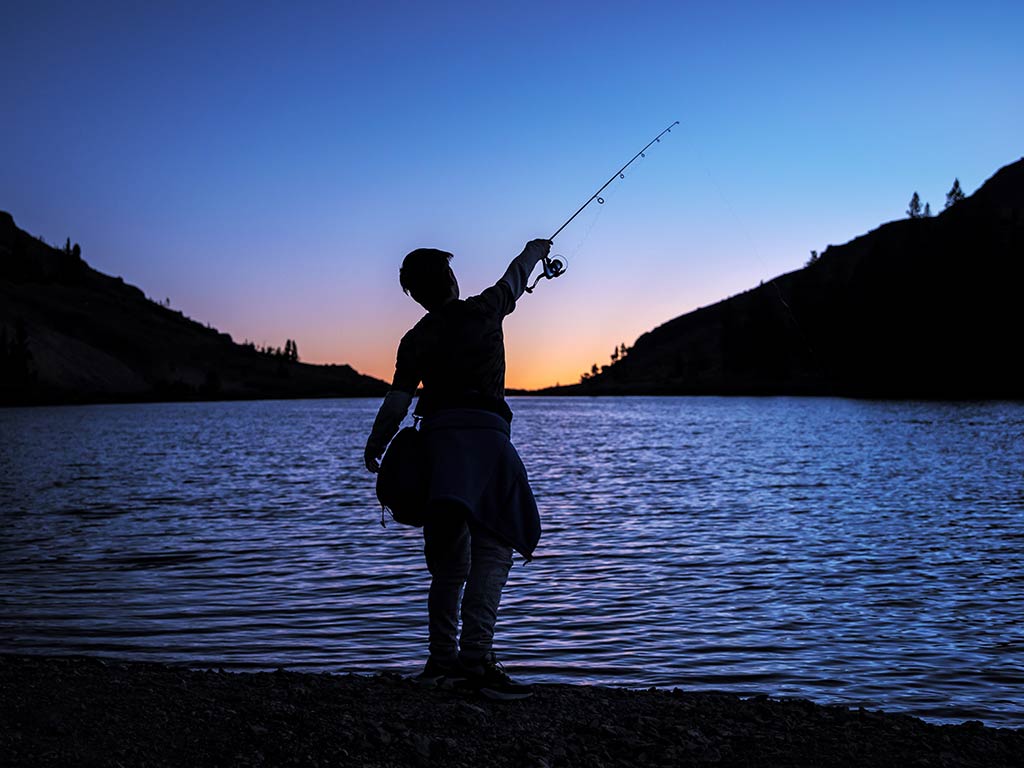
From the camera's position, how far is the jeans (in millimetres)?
6754

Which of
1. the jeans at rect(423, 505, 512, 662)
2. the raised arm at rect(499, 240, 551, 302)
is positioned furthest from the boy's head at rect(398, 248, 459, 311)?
the jeans at rect(423, 505, 512, 662)

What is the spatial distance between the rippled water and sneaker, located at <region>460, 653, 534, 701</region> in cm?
218

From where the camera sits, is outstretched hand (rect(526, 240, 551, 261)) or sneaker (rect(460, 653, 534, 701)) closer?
sneaker (rect(460, 653, 534, 701))

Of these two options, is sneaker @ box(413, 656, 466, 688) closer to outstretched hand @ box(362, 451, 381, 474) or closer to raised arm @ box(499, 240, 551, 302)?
outstretched hand @ box(362, 451, 381, 474)

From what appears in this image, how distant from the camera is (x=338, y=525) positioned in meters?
21.4

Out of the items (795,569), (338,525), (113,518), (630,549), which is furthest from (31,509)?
(795,569)

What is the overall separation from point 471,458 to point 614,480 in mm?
27012

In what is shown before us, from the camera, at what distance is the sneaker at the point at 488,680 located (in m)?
6.88

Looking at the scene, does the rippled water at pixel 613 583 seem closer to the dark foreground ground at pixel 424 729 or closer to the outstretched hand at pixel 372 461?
the dark foreground ground at pixel 424 729

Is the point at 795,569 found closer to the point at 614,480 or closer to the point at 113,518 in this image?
the point at 113,518

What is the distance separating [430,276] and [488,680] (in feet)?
9.19

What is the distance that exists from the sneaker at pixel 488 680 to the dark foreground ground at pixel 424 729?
3.5 inches

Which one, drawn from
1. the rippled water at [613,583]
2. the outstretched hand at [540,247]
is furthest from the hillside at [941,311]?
the outstretched hand at [540,247]

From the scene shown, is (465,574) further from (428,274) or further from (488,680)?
(428,274)
